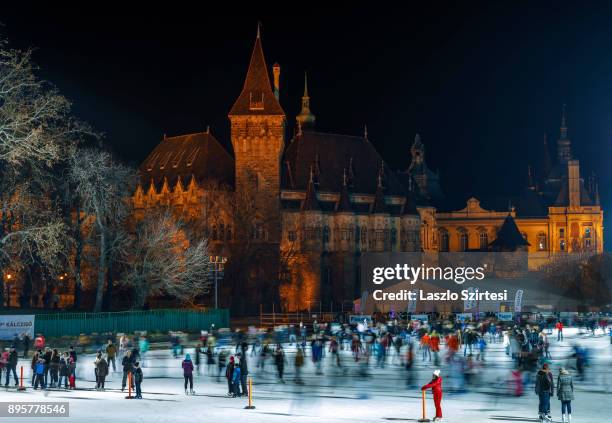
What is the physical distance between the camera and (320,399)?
32.8m

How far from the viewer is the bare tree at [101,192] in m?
59.1

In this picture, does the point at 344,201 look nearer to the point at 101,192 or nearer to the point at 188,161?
the point at 188,161

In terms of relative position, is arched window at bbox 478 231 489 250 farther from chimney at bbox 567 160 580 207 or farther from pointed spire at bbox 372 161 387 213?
pointed spire at bbox 372 161 387 213

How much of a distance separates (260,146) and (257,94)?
16.4ft

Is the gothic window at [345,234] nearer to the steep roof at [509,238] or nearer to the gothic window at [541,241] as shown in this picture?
the steep roof at [509,238]

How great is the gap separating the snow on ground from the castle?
51.7m

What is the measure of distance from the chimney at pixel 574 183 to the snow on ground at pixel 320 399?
123m

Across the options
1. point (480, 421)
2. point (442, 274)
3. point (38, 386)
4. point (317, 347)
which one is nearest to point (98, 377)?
point (38, 386)

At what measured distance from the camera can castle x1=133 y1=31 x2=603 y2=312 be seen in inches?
3939

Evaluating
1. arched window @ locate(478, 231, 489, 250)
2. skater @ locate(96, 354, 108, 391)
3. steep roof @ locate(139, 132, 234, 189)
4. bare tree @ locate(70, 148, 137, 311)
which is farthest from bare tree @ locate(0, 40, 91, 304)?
arched window @ locate(478, 231, 489, 250)

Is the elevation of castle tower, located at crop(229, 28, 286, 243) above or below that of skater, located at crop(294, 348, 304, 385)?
above

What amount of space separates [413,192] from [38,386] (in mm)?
102616

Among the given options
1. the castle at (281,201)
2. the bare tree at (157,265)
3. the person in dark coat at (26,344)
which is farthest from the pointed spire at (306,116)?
the person in dark coat at (26,344)

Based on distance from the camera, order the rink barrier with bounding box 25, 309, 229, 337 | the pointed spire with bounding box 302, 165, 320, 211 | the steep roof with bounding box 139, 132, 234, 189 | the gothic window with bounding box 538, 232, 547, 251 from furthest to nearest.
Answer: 1. the gothic window with bounding box 538, 232, 547, 251
2. the pointed spire with bounding box 302, 165, 320, 211
3. the steep roof with bounding box 139, 132, 234, 189
4. the rink barrier with bounding box 25, 309, 229, 337
